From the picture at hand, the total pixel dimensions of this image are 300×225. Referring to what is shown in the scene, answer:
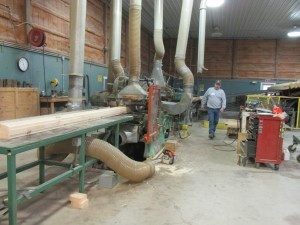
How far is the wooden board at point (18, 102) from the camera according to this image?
177 inches

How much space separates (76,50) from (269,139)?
2956 millimetres

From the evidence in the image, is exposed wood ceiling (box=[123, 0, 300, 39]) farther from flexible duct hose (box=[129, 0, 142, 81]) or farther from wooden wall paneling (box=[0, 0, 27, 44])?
flexible duct hose (box=[129, 0, 142, 81])

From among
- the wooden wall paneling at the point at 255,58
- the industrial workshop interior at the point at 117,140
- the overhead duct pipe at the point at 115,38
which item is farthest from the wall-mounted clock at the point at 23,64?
the wooden wall paneling at the point at 255,58

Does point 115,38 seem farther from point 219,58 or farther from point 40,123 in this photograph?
point 219,58

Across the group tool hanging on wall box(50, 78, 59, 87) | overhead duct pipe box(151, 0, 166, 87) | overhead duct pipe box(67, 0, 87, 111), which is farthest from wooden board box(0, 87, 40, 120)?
overhead duct pipe box(151, 0, 166, 87)

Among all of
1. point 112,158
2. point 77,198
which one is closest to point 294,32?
point 112,158

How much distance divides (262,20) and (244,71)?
3541 mm

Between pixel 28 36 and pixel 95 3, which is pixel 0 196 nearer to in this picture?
pixel 28 36

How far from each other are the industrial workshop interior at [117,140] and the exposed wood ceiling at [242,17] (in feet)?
0.59

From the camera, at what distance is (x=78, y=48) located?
3404 mm

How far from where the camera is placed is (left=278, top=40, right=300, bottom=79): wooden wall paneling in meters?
13.0

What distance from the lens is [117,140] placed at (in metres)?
3.29

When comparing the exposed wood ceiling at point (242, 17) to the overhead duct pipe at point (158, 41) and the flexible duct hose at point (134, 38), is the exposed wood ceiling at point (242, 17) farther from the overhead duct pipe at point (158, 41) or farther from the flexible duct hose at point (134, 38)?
the flexible duct hose at point (134, 38)

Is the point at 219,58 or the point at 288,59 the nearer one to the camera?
the point at 288,59
